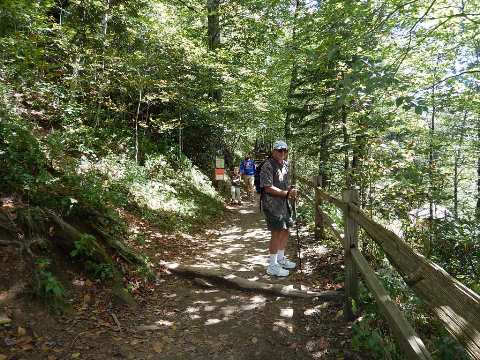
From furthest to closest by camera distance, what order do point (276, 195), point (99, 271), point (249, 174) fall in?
point (249, 174), point (276, 195), point (99, 271)

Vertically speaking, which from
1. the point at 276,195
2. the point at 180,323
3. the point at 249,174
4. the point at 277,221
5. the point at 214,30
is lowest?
the point at 180,323

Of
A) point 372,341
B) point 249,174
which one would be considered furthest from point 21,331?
point 249,174

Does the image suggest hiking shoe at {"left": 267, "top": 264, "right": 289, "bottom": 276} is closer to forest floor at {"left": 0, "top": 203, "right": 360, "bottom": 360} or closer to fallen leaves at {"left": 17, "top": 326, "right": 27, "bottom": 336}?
forest floor at {"left": 0, "top": 203, "right": 360, "bottom": 360}

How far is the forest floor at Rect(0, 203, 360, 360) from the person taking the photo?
3.71m

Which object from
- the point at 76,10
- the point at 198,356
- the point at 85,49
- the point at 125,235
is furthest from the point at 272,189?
the point at 76,10

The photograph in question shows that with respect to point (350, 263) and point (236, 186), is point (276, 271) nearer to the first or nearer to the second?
point (350, 263)

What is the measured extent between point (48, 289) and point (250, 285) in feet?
9.51

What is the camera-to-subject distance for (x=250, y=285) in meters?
5.54

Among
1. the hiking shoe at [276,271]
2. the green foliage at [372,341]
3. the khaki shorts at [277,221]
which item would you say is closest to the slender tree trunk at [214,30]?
the khaki shorts at [277,221]

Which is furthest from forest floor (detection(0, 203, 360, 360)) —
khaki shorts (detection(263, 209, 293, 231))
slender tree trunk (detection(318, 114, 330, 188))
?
slender tree trunk (detection(318, 114, 330, 188))

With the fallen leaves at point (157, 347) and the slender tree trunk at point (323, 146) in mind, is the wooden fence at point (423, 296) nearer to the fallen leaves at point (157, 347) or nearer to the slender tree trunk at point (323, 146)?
the fallen leaves at point (157, 347)

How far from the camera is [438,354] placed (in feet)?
9.45

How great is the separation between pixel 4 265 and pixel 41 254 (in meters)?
0.50

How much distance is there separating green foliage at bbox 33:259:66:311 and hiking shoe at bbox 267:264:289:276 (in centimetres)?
342
